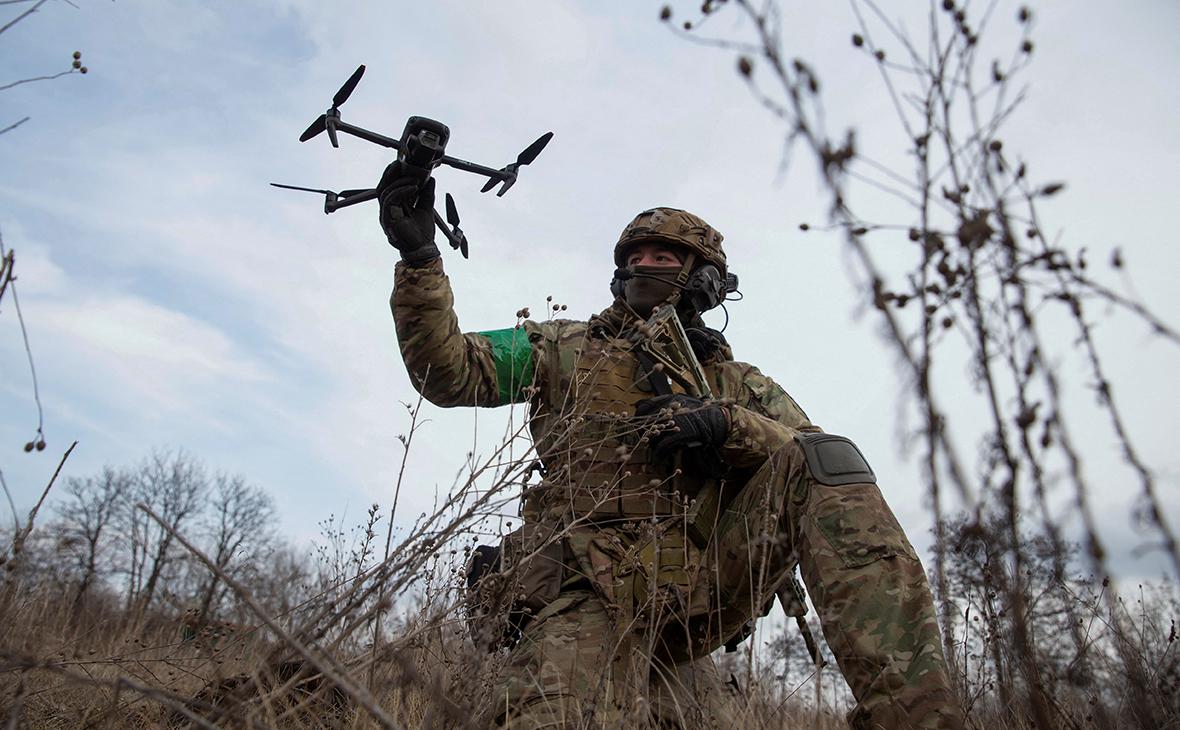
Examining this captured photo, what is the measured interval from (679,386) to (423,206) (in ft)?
4.17

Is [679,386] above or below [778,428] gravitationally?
above

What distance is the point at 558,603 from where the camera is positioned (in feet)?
9.80

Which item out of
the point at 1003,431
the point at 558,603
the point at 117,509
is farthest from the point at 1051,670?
the point at 117,509

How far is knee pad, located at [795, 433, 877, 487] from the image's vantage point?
261 cm

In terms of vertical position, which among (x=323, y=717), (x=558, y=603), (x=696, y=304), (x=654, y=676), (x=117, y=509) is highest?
(x=117, y=509)

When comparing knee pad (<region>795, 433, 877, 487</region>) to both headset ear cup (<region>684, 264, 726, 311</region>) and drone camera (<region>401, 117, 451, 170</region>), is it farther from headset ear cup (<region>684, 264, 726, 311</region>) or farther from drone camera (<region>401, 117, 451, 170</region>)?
drone camera (<region>401, 117, 451, 170</region>)

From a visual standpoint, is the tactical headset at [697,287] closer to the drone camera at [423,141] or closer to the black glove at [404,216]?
the black glove at [404,216]

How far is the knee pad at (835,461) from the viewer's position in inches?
103

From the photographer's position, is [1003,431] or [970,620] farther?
[970,620]

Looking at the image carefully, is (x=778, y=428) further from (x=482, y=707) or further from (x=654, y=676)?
(x=482, y=707)

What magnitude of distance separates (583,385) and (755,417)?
63 cm

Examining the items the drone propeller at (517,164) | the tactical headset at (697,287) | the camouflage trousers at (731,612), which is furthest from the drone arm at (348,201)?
the camouflage trousers at (731,612)

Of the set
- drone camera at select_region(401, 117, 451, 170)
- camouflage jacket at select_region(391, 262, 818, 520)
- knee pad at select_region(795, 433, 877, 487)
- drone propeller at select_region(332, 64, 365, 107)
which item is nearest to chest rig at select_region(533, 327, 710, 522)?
camouflage jacket at select_region(391, 262, 818, 520)

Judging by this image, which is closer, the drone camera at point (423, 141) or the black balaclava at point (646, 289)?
the drone camera at point (423, 141)
